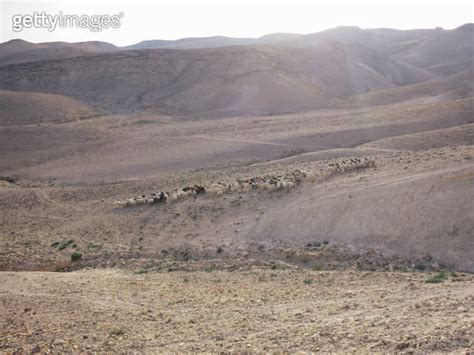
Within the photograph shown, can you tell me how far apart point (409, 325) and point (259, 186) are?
38.9 feet

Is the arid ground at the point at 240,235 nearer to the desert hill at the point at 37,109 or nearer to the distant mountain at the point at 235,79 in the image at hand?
the desert hill at the point at 37,109

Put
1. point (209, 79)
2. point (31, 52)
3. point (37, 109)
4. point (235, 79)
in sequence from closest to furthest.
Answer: point (37, 109), point (235, 79), point (209, 79), point (31, 52)

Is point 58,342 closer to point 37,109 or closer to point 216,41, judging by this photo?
point 37,109

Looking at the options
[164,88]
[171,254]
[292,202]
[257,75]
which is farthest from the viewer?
[164,88]

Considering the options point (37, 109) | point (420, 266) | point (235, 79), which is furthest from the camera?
point (235, 79)

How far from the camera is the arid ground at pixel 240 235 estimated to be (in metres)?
7.63

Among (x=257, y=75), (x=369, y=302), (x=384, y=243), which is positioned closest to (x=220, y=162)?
(x=384, y=243)

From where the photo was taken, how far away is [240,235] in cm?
1506

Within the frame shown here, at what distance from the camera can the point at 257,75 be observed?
56.2 metres

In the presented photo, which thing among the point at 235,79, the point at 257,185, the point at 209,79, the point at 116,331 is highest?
the point at 209,79

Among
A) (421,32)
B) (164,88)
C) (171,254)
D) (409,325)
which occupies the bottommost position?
(171,254)

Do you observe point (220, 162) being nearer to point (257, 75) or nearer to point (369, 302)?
point (369, 302)

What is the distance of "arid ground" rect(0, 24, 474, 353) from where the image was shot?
7633mm

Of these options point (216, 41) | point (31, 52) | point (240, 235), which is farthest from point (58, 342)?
point (216, 41)
